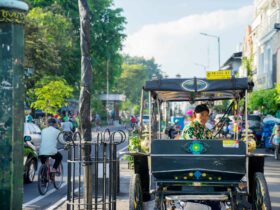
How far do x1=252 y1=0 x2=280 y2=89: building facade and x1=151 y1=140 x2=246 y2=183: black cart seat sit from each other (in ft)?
110

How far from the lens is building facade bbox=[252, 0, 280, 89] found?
40.5 metres

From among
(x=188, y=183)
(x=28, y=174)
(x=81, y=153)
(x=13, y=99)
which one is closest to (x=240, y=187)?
(x=188, y=183)

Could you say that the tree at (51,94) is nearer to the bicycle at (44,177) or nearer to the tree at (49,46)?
the tree at (49,46)

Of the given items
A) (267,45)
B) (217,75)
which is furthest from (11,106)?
(267,45)

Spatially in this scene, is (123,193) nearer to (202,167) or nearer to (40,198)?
(40,198)

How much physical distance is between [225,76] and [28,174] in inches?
322

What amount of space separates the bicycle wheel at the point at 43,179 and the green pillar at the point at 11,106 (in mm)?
8539

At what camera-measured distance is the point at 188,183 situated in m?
6.86

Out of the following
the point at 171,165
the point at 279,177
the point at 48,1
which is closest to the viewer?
the point at 171,165

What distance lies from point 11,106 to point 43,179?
889 cm

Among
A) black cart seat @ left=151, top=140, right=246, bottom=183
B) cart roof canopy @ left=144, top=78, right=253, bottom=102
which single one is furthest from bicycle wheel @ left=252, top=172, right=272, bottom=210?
cart roof canopy @ left=144, top=78, right=253, bottom=102

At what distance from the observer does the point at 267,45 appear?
45.4 metres

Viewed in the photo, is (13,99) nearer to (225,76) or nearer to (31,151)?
(225,76)

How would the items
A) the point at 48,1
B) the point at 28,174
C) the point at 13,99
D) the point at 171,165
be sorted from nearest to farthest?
the point at 13,99
the point at 171,165
the point at 28,174
the point at 48,1
